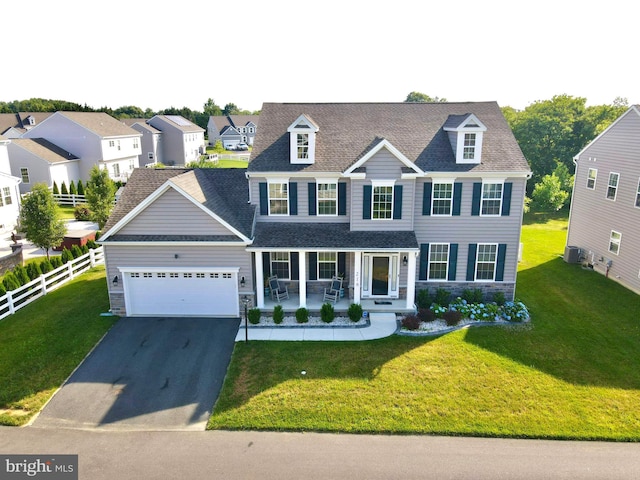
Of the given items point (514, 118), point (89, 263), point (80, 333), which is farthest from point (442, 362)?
point (514, 118)

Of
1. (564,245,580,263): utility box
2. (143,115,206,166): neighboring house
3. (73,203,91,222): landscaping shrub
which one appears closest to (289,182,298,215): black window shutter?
(564,245,580,263): utility box

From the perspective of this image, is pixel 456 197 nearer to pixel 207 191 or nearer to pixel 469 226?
pixel 469 226

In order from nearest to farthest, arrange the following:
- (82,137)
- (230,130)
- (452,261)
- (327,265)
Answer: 1. (452,261)
2. (327,265)
3. (82,137)
4. (230,130)

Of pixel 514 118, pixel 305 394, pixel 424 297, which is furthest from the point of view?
pixel 514 118

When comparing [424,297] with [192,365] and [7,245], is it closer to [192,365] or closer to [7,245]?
[192,365]

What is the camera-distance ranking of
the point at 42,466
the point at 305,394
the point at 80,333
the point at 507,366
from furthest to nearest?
the point at 80,333 → the point at 507,366 → the point at 305,394 → the point at 42,466

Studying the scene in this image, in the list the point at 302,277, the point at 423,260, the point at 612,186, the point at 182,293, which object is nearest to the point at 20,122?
the point at 182,293
